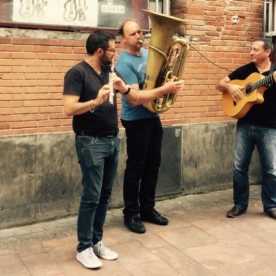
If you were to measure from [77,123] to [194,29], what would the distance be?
8.77 feet

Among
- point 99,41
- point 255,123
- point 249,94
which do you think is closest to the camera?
point 99,41

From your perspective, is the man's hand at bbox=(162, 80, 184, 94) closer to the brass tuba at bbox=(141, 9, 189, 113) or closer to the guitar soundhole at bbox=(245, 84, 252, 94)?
the brass tuba at bbox=(141, 9, 189, 113)

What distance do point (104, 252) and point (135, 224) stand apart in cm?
69

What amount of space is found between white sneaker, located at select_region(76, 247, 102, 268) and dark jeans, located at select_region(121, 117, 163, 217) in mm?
925

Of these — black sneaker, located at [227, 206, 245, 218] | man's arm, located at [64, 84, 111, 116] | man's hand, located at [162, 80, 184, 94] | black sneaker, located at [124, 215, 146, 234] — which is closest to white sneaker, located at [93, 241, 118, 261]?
black sneaker, located at [124, 215, 146, 234]

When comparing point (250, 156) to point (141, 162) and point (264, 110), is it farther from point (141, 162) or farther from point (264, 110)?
point (141, 162)

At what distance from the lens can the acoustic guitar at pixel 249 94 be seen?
4.68m

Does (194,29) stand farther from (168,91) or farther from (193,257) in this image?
(193,257)

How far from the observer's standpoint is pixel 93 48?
11.8 ft

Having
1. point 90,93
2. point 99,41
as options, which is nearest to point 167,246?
point 90,93

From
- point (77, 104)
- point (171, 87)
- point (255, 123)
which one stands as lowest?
point (255, 123)

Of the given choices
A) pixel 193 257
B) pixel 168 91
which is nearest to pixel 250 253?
pixel 193 257

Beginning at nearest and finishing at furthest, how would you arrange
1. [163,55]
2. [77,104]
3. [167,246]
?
[77,104], [163,55], [167,246]

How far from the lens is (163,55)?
163 inches
